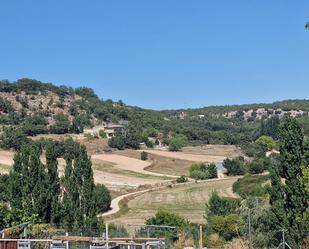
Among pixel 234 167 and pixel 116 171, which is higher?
pixel 234 167

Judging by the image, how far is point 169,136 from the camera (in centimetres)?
16150

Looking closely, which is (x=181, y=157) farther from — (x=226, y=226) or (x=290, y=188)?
(x=290, y=188)

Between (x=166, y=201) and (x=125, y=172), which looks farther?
(x=125, y=172)

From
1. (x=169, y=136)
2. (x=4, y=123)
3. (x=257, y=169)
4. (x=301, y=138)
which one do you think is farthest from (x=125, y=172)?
(x=301, y=138)

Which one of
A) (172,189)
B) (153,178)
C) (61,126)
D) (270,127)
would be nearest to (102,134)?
(61,126)

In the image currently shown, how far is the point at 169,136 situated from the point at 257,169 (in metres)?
62.8

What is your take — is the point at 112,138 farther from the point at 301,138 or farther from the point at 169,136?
the point at 301,138

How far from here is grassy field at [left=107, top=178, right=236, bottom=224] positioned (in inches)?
2259

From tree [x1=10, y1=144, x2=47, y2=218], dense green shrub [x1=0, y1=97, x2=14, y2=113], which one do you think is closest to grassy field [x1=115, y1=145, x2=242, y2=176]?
dense green shrub [x1=0, y1=97, x2=14, y2=113]

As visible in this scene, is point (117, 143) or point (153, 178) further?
point (117, 143)

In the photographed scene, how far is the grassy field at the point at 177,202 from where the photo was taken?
57.4m

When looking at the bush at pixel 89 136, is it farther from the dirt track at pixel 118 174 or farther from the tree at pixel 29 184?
the tree at pixel 29 184

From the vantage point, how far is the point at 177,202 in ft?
→ 230

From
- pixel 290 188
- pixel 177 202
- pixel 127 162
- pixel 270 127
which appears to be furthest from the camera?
pixel 270 127
